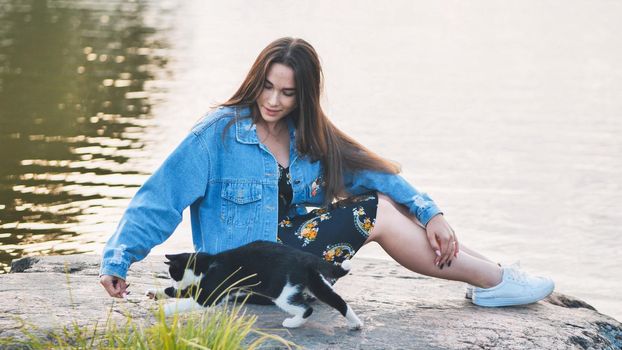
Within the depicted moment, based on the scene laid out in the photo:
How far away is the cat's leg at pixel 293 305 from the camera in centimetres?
360

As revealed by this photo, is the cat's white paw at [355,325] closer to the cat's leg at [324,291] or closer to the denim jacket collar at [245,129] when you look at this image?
the cat's leg at [324,291]

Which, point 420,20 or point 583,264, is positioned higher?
point 420,20

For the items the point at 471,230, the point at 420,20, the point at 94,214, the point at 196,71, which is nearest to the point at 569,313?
the point at 471,230

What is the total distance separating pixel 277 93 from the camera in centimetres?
412

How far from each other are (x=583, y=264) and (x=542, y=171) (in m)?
2.59

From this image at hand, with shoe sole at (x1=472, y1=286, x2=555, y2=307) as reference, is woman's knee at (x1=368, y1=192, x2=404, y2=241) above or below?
above

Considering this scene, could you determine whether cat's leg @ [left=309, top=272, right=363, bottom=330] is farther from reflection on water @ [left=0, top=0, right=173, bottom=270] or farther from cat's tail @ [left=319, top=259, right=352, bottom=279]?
reflection on water @ [left=0, top=0, right=173, bottom=270]

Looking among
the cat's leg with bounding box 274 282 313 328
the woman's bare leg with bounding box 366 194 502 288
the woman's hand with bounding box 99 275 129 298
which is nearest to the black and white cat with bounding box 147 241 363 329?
the cat's leg with bounding box 274 282 313 328

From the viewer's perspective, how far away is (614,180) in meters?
9.21

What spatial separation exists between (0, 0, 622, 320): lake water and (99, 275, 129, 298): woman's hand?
279 cm

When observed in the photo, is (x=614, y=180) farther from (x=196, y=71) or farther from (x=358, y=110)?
(x=196, y=71)

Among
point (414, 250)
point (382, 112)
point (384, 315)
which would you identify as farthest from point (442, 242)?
point (382, 112)

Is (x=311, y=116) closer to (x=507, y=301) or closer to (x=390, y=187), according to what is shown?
(x=390, y=187)

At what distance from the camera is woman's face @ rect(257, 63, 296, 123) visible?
161 inches
